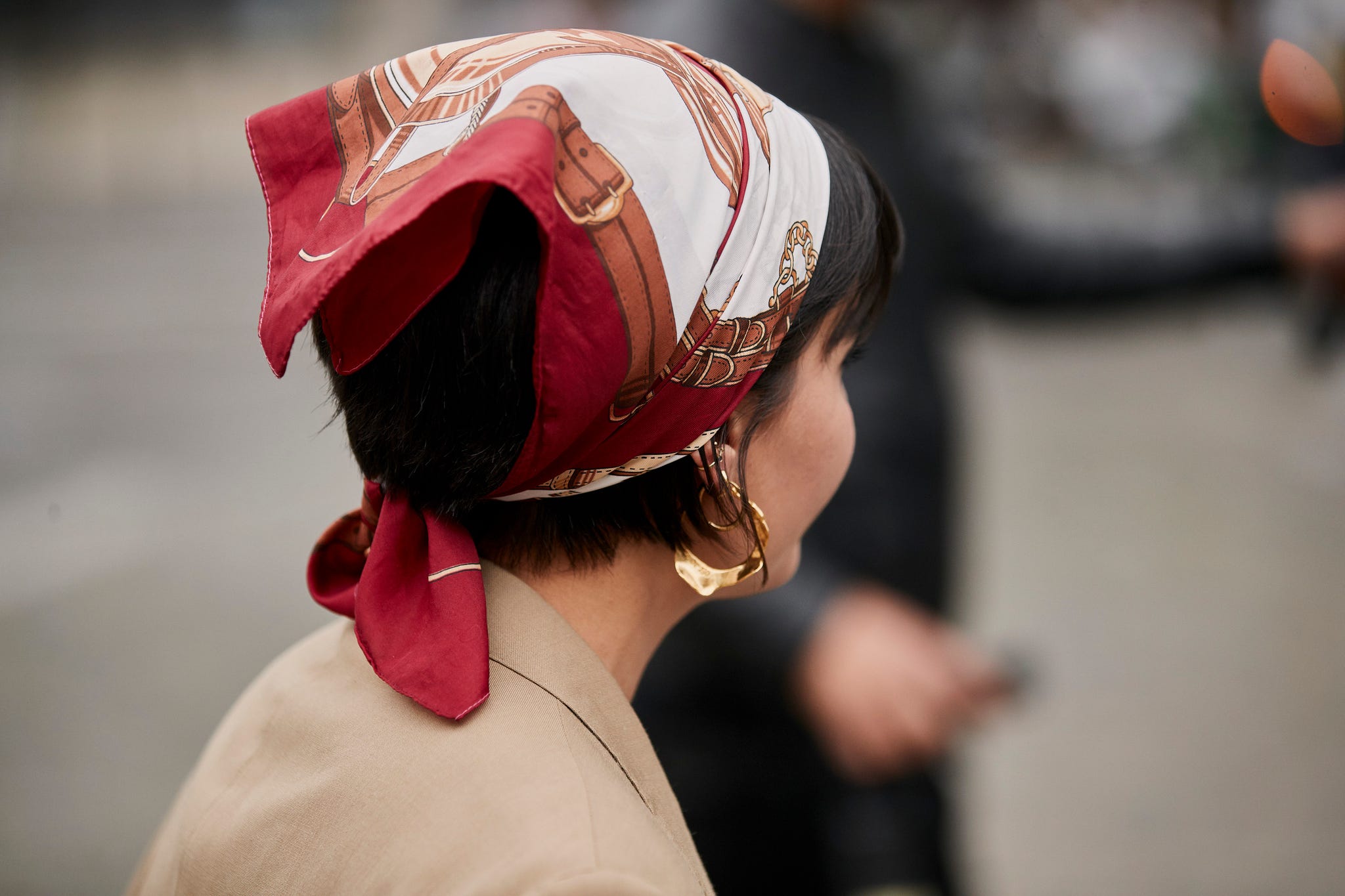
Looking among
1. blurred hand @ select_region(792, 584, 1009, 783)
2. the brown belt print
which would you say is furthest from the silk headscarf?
blurred hand @ select_region(792, 584, 1009, 783)

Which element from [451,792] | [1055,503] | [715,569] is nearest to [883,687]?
[715,569]

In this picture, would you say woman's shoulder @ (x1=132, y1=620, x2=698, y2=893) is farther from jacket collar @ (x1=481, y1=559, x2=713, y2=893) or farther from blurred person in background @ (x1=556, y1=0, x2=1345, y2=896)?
blurred person in background @ (x1=556, y1=0, x2=1345, y2=896)

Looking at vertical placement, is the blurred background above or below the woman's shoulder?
below

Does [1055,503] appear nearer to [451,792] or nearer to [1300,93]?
[1300,93]

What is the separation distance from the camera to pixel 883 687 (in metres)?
1.88

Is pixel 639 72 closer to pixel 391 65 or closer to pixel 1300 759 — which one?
pixel 391 65

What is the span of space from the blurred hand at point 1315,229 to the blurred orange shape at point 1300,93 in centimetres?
13

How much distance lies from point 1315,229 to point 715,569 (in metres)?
1.52

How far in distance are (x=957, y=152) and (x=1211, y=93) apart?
6.41 meters

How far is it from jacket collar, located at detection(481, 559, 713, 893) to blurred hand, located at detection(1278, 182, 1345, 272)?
65.4 inches

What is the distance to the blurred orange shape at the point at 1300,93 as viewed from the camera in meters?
1.83

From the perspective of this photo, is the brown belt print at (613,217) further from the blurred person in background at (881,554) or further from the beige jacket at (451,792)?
the blurred person in background at (881,554)

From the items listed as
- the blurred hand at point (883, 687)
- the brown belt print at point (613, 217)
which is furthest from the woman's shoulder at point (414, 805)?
the blurred hand at point (883, 687)

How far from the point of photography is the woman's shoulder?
911mm
